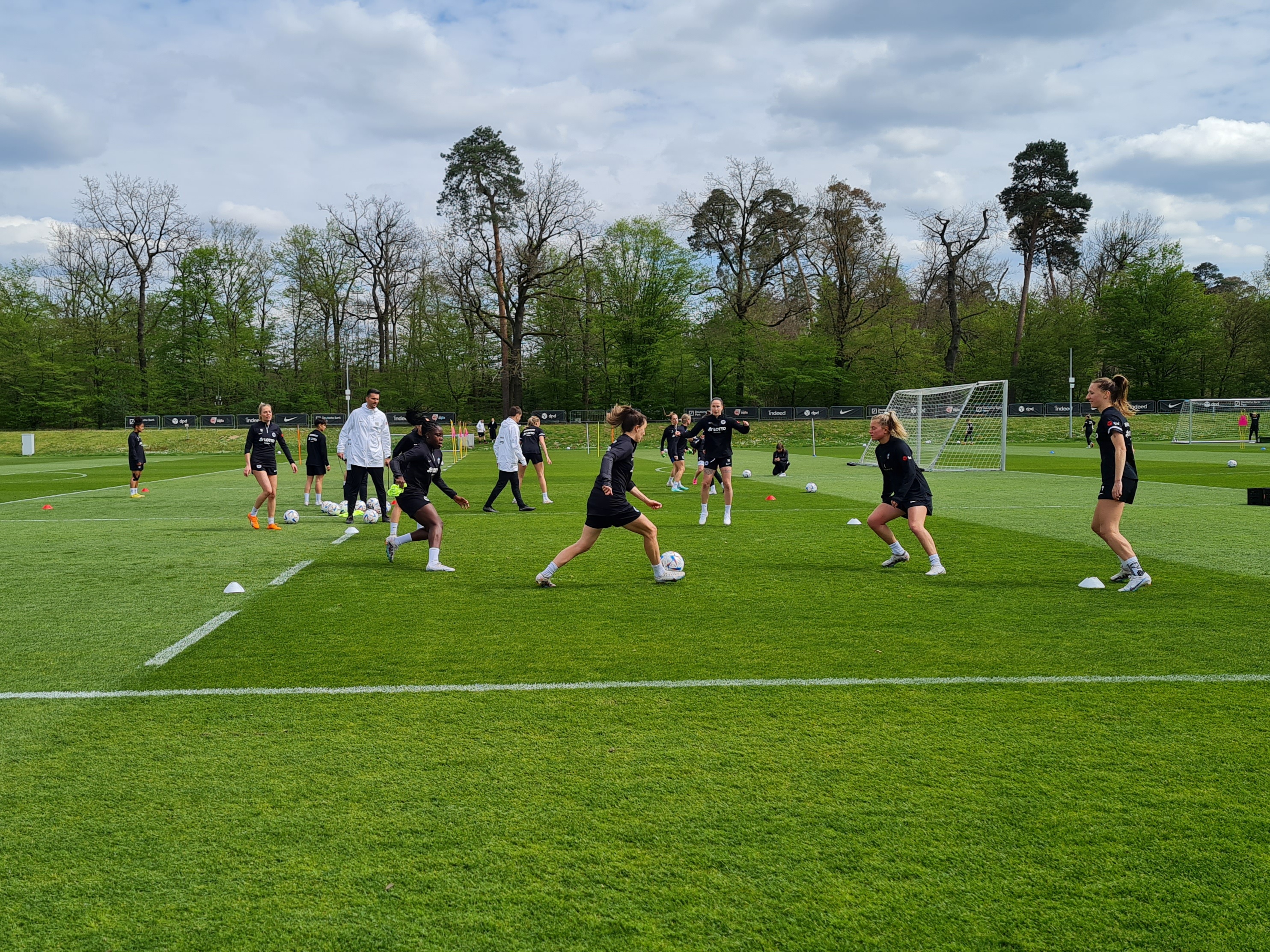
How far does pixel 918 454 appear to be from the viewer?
3166 centimetres

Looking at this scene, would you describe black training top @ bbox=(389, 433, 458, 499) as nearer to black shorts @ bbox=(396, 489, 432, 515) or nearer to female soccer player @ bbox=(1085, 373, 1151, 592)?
black shorts @ bbox=(396, 489, 432, 515)

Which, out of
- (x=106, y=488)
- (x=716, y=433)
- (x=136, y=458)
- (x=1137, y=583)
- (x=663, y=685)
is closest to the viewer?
(x=663, y=685)

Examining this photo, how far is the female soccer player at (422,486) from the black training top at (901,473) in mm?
4559

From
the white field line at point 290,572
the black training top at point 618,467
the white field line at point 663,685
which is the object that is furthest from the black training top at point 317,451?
the white field line at point 663,685

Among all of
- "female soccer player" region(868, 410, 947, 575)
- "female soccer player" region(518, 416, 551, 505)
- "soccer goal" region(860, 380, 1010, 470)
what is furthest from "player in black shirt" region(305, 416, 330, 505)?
"soccer goal" region(860, 380, 1010, 470)

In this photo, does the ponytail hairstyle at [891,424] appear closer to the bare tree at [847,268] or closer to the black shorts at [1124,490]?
the black shorts at [1124,490]

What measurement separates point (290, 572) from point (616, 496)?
4091 mm

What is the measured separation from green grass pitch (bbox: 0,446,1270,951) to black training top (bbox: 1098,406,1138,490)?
110 cm

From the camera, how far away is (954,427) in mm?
33281

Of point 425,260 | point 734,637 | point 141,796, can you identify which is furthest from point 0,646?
point 425,260

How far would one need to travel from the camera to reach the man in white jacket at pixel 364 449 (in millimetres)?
14109

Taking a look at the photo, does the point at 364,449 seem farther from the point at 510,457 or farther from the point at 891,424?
the point at 891,424

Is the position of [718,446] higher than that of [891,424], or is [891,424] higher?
[891,424]

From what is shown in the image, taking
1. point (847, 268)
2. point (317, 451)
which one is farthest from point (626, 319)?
point (317, 451)
